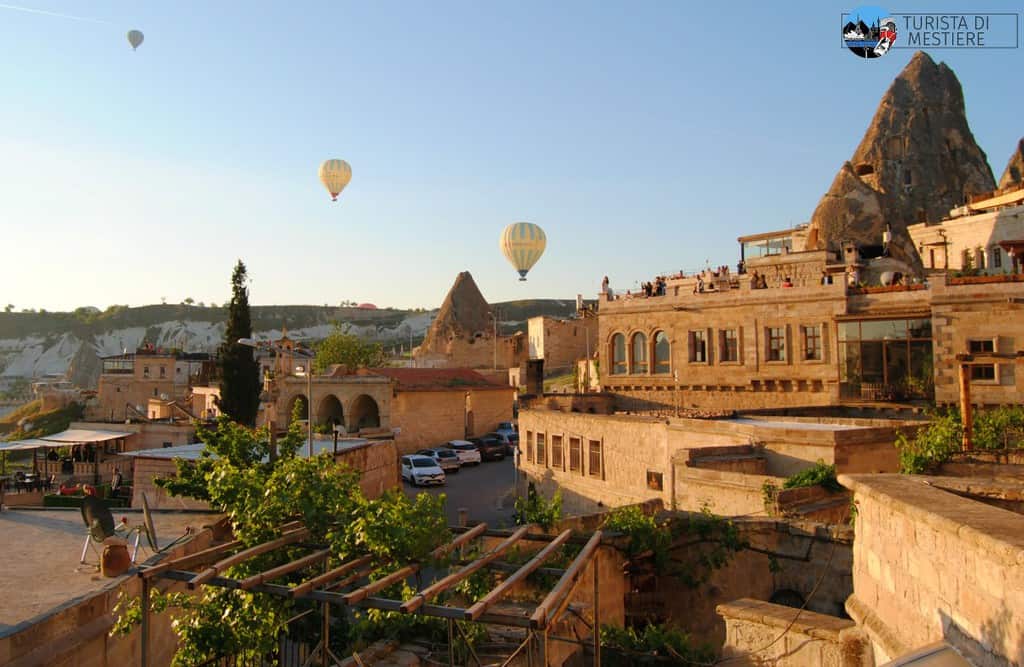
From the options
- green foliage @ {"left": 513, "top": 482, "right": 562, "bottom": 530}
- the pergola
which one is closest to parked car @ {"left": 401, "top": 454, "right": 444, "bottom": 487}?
green foliage @ {"left": 513, "top": 482, "right": 562, "bottom": 530}

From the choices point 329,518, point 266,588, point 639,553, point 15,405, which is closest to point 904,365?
point 639,553

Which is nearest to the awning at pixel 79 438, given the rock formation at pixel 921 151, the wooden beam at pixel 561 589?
the wooden beam at pixel 561 589

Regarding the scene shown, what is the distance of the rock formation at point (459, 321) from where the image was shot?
70.1 m

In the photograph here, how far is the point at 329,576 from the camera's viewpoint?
7.02m

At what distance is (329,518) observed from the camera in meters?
9.25

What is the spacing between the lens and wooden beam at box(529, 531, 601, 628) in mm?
5758

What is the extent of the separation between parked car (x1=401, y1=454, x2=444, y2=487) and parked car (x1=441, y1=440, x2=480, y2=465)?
3.91 meters

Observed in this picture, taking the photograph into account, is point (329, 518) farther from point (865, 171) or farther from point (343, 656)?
point (865, 171)

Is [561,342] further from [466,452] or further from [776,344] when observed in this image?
[776,344]

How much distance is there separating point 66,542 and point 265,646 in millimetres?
5330

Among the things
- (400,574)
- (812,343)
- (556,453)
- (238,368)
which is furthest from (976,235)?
(400,574)

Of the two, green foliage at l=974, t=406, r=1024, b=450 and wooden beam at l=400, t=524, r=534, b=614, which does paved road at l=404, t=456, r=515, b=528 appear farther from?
wooden beam at l=400, t=524, r=534, b=614

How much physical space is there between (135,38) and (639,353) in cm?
3154

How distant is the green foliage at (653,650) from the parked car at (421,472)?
21621 millimetres
